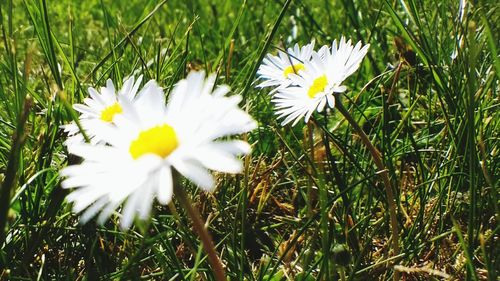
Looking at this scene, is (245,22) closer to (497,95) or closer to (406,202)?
(497,95)

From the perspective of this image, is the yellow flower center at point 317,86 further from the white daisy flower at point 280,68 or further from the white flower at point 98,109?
the white flower at point 98,109

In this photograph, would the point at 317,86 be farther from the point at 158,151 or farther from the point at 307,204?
the point at 158,151

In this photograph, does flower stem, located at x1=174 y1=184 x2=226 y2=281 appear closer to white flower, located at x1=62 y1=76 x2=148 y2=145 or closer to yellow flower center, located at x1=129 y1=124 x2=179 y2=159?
yellow flower center, located at x1=129 y1=124 x2=179 y2=159

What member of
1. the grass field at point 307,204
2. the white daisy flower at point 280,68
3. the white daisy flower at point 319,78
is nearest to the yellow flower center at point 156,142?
the grass field at point 307,204

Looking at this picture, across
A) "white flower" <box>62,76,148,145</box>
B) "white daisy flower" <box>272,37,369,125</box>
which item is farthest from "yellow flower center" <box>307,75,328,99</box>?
"white flower" <box>62,76,148,145</box>

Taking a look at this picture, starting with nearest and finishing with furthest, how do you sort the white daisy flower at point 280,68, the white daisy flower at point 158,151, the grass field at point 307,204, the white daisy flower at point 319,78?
the white daisy flower at point 158,151
the grass field at point 307,204
the white daisy flower at point 319,78
the white daisy flower at point 280,68

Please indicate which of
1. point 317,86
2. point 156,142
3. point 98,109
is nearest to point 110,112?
point 98,109

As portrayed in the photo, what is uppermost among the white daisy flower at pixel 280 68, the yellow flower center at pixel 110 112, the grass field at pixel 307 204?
the yellow flower center at pixel 110 112
